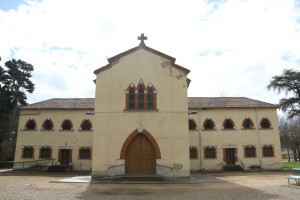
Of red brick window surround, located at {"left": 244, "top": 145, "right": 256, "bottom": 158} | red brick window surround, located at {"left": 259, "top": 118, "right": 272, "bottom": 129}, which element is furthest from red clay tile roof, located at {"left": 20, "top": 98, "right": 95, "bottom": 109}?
red brick window surround, located at {"left": 259, "top": 118, "right": 272, "bottom": 129}

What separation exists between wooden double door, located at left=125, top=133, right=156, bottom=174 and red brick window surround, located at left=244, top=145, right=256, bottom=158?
14.3 metres

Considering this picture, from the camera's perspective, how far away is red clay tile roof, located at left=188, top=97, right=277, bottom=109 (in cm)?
2834

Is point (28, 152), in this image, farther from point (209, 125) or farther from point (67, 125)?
point (209, 125)

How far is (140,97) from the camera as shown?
18719 millimetres

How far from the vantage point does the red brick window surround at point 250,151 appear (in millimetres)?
27250

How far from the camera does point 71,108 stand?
28.1 meters

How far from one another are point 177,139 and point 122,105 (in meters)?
4.81

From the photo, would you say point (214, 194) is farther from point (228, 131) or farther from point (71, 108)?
point (71, 108)

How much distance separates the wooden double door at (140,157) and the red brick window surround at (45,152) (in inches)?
541

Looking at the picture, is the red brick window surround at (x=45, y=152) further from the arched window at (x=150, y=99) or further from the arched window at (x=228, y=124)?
the arched window at (x=228, y=124)

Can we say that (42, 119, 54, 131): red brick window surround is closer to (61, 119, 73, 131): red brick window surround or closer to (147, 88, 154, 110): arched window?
(61, 119, 73, 131): red brick window surround

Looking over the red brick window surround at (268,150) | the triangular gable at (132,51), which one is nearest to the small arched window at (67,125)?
the triangular gable at (132,51)

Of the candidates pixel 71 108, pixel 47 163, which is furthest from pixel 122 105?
pixel 47 163

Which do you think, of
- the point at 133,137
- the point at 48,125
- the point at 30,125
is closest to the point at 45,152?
the point at 48,125
